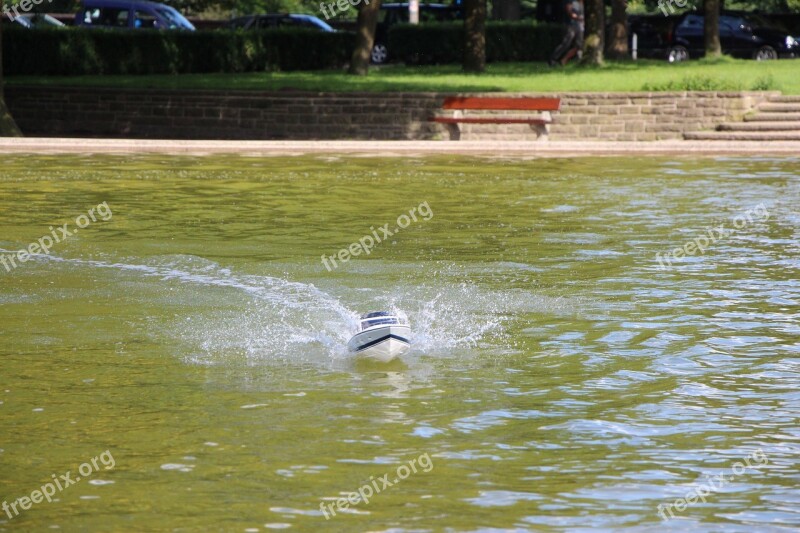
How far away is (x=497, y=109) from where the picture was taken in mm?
26719

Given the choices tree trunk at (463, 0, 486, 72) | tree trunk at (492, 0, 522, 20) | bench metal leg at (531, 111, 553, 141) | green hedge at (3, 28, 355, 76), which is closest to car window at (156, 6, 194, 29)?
green hedge at (3, 28, 355, 76)

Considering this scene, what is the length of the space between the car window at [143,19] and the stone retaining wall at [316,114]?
1152 centimetres

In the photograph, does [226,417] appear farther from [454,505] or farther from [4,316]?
[4,316]

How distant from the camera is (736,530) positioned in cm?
636

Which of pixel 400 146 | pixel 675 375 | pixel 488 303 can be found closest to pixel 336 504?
pixel 675 375

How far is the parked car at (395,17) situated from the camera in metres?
43.9

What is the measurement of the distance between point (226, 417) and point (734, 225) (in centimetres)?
943

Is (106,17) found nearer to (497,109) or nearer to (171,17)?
(171,17)

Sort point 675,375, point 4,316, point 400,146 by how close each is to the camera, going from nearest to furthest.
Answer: point 675,375 < point 4,316 < point 400,146

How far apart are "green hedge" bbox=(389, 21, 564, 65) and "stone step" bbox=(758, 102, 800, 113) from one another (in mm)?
15122

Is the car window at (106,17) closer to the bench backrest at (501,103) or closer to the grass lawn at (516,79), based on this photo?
the grass lawn at (516,79)

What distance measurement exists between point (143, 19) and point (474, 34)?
1255 centimetres

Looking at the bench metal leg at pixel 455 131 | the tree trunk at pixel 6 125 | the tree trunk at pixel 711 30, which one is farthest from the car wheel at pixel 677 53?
the tree trunk at pixel 6 125

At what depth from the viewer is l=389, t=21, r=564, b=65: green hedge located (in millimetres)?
40719
